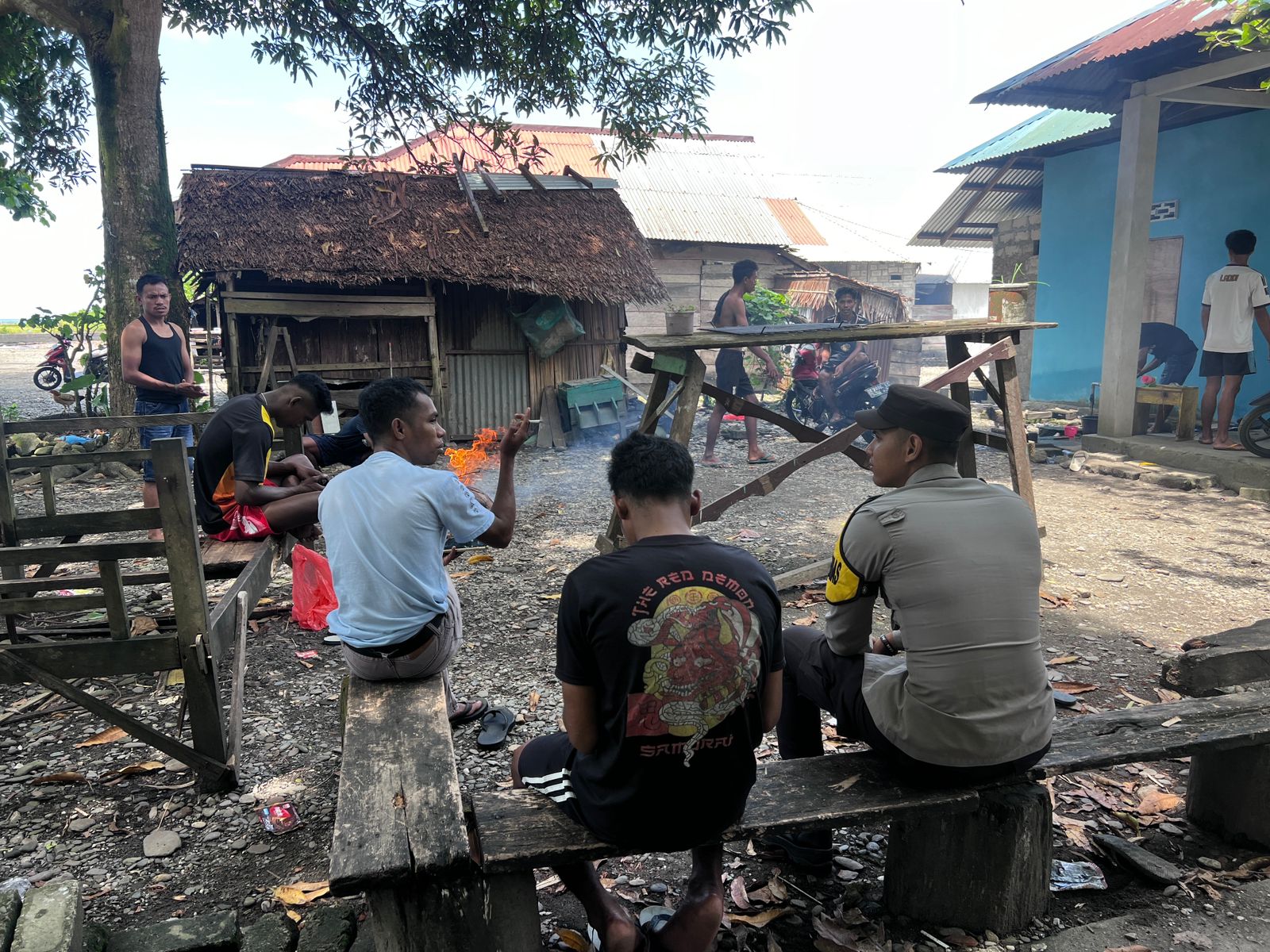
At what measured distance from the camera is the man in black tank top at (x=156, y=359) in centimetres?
647

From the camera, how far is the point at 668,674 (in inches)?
79.9

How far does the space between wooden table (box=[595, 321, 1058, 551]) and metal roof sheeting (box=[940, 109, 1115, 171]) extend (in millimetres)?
8250

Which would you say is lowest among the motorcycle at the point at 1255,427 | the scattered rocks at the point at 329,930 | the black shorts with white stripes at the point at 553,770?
the scattered rocks at the point at 329,930

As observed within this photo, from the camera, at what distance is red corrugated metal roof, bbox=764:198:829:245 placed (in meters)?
20.4

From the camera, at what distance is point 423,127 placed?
405 inches

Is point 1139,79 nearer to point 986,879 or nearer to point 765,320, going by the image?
point 765,320

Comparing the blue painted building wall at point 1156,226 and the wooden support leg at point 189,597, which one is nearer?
the wooden support leg at point 189,597

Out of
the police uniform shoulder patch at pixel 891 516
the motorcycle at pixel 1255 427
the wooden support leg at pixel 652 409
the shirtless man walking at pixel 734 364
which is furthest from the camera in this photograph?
the shirtless man walking at pixel 734 364

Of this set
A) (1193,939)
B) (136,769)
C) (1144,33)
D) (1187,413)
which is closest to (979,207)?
(1144,33)

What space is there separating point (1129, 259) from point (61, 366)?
729 inches

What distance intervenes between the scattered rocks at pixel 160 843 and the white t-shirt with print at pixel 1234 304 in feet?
33.0

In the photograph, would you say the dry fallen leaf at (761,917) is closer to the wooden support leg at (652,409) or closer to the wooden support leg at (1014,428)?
the wooden support leg at (652,409)

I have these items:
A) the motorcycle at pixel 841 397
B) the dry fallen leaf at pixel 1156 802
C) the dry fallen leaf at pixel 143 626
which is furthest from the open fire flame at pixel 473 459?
the dry fallen leaf at pixel 1156 802

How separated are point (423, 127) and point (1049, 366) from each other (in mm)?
10724
